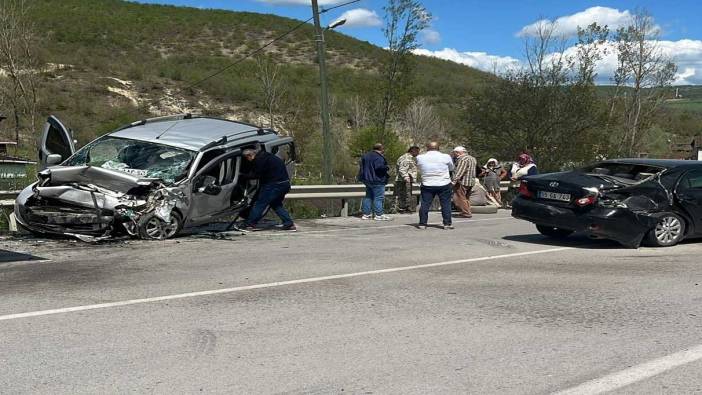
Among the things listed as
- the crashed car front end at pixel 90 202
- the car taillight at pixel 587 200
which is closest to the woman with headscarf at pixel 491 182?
the car taillight at pixel 587 200

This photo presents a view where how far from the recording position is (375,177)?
47.7ft

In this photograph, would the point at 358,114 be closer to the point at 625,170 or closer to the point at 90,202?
the point at 625,170

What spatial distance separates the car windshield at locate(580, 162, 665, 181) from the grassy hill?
15588 millimetres

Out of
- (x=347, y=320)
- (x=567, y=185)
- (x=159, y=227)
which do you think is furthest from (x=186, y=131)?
(x=347, y=320)

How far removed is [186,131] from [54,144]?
210 cm

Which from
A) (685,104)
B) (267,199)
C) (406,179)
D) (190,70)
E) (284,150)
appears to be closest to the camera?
(267,199)

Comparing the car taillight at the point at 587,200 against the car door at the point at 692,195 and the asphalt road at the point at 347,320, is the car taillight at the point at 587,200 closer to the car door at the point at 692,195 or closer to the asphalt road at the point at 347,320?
the asphalt road at the point at 347,320

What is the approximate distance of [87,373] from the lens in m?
4.46

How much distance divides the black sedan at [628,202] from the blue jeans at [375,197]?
4443 millimetres

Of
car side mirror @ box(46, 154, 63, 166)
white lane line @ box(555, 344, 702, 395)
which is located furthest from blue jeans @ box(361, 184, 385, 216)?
white lane line @ box(555, 344, 702, 395)

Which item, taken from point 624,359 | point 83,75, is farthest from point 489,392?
point 83,75

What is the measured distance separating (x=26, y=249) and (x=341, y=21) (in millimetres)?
12216

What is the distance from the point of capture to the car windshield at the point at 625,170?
10344 mm

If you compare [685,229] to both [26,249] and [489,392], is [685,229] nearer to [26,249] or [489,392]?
[489,392]
